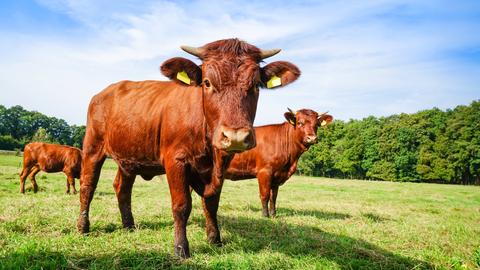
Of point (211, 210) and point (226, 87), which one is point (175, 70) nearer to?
point (226, 87)

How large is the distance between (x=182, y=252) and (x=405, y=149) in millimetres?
62029

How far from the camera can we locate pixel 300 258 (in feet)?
14.3

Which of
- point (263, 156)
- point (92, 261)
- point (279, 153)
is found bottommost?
point (92, 261)

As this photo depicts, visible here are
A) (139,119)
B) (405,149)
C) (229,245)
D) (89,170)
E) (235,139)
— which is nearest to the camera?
(235,139)

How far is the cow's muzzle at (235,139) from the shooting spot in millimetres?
3295

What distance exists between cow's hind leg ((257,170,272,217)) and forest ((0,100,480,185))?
52467 mm

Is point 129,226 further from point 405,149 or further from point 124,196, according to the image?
point 405,149

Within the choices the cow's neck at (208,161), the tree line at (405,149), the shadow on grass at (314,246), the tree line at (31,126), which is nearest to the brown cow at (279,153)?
the shadow on grass at (314,246)

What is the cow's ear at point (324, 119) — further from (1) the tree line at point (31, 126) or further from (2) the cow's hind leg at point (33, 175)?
(1) the tree line at point (31, 126)

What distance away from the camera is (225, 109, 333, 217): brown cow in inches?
385

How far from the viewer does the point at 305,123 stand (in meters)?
10.0

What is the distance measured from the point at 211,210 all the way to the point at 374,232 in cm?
350

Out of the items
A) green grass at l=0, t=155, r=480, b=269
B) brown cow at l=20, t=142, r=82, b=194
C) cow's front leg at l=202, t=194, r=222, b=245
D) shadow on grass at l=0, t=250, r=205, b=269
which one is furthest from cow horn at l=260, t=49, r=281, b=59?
brown cow at l=20, t=142, r=82, b=194

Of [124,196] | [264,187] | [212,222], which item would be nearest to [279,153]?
[264,187]
